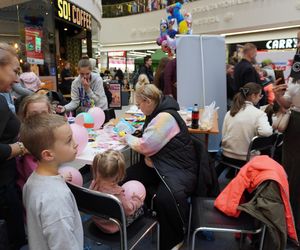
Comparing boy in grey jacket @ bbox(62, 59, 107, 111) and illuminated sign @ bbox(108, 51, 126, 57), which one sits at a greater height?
illuminated sign @ bbox(108, 51, 126, 57)

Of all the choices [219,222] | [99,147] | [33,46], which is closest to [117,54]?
[33,46]

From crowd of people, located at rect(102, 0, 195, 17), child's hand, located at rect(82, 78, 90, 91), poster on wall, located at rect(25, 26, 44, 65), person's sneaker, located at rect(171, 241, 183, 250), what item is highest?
crowd of people, located at rect(102, 0, 195, 17)

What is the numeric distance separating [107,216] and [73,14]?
7.30 metres

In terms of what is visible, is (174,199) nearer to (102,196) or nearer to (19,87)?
(102,196)

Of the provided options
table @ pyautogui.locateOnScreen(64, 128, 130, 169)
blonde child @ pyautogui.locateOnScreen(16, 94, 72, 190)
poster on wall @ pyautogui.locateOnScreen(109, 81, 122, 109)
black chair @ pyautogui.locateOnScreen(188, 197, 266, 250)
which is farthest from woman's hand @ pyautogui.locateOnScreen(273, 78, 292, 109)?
poster on wall @ pyautogui.locateOnScreen(109, 81, 122, 109)

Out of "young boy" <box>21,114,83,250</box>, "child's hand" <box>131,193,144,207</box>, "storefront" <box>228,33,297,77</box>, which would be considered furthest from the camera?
"storefront" <box>228,33,297,77</box>

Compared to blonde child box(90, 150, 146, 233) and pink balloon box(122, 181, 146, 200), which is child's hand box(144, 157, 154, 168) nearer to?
pink balloon box(122, 181, 146, 200)

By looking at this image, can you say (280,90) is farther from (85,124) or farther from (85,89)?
(85,89)

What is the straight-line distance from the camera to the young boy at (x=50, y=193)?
3.50 ft

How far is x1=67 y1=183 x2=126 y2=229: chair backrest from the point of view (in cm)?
136

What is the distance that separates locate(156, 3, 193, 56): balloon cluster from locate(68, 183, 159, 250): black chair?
3672 millimetres

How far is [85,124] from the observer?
2.59 metres

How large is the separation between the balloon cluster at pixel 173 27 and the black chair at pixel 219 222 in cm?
345

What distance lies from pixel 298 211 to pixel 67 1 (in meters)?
6.99
